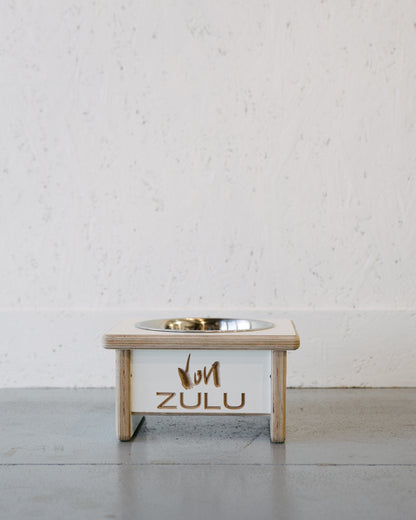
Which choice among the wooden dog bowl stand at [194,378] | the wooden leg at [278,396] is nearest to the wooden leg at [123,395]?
the wooden dog bowl stand at [194,378]

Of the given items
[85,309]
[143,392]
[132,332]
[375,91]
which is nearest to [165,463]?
[143,392]

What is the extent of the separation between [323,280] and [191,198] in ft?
1.79

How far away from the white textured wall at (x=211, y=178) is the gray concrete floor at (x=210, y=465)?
1.09ft

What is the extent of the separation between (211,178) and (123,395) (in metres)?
0.92

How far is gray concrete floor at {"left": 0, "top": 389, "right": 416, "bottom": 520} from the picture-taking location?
97 cm

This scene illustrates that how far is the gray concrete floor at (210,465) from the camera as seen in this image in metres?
0.97

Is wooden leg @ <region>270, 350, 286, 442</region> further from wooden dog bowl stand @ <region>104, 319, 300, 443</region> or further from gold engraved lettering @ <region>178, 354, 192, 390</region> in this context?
gold engraved lettering @ <region>178, 354, 192, 390</region>

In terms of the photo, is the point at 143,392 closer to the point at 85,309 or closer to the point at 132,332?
the point at 132,332

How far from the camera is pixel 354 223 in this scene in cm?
199

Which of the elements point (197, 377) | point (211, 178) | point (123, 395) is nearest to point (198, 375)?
point (197, 377)

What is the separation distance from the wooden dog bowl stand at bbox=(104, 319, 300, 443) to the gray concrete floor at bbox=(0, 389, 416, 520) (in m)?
0.08

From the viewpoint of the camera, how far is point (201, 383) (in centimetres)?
136

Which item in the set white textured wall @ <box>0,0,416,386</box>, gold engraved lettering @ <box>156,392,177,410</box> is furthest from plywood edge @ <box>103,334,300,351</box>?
white textured wall @ <box>0,0,416,386</box>

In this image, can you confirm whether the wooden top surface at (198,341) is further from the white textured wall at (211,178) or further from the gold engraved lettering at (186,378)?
the white textured wall at (211,178)
